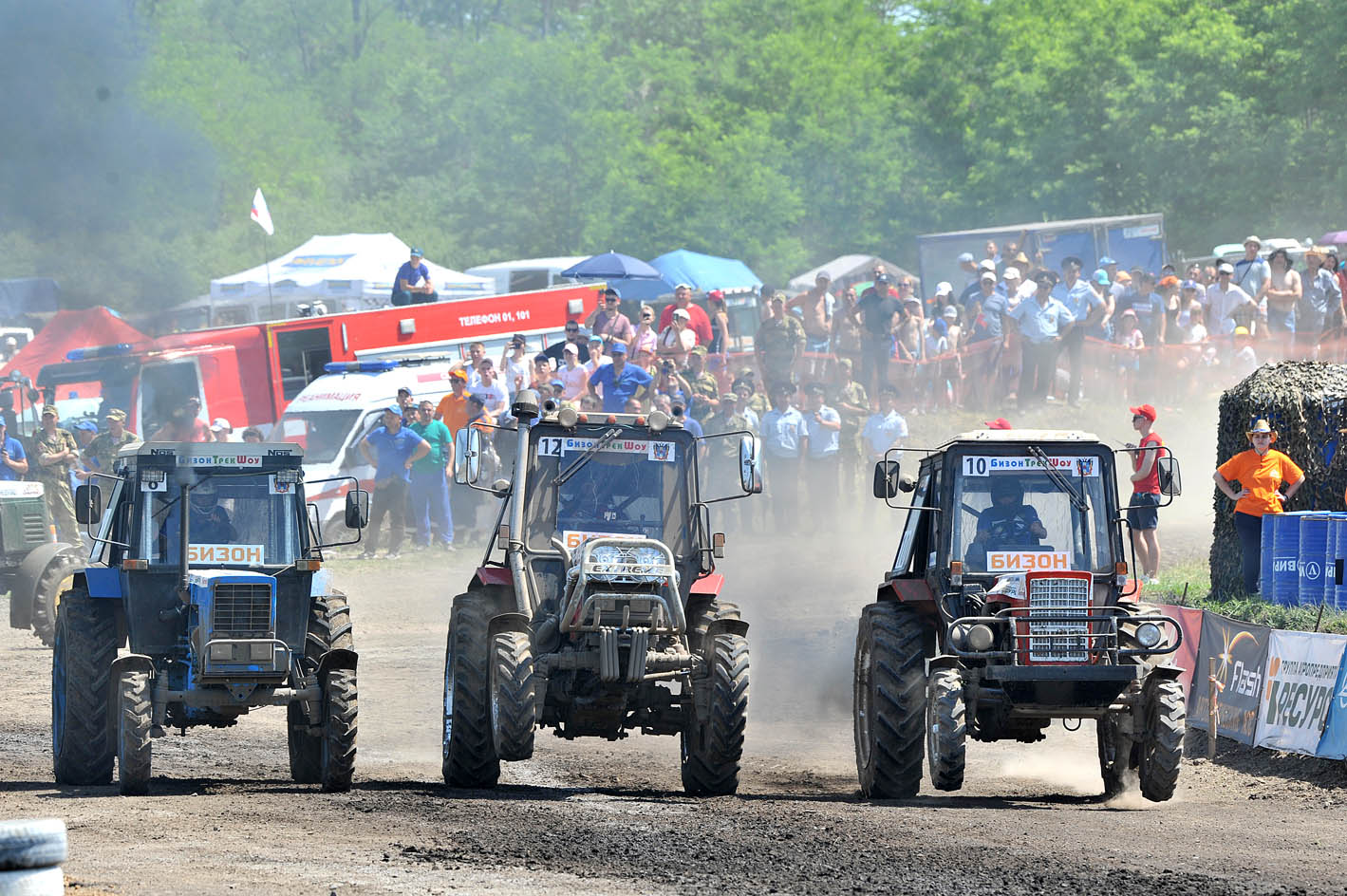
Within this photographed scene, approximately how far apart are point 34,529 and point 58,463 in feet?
5.73

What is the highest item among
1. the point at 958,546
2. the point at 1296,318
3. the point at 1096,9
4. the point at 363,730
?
the point at 1096,9

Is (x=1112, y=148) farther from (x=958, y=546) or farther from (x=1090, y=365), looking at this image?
(x=958, y=546)

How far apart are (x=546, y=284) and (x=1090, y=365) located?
1338 cm

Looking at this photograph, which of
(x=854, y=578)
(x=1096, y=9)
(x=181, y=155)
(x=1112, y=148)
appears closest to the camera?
(x=181, y=155)

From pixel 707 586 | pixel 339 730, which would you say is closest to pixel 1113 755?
pixel 707 586

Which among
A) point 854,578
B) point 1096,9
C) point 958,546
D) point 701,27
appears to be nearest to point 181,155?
point 958,546

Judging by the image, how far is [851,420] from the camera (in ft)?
82.3

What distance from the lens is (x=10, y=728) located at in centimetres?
1592

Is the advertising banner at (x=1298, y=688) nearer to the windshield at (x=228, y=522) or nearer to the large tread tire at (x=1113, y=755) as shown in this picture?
the large tread tire at (x=1113, y=755)

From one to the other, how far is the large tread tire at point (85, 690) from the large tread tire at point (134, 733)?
14.9 inches

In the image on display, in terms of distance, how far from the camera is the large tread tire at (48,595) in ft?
66.8

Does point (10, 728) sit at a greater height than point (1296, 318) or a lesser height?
lesser

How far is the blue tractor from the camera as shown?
12328mm

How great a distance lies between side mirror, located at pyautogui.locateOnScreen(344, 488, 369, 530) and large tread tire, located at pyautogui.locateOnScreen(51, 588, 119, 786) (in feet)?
5.58
